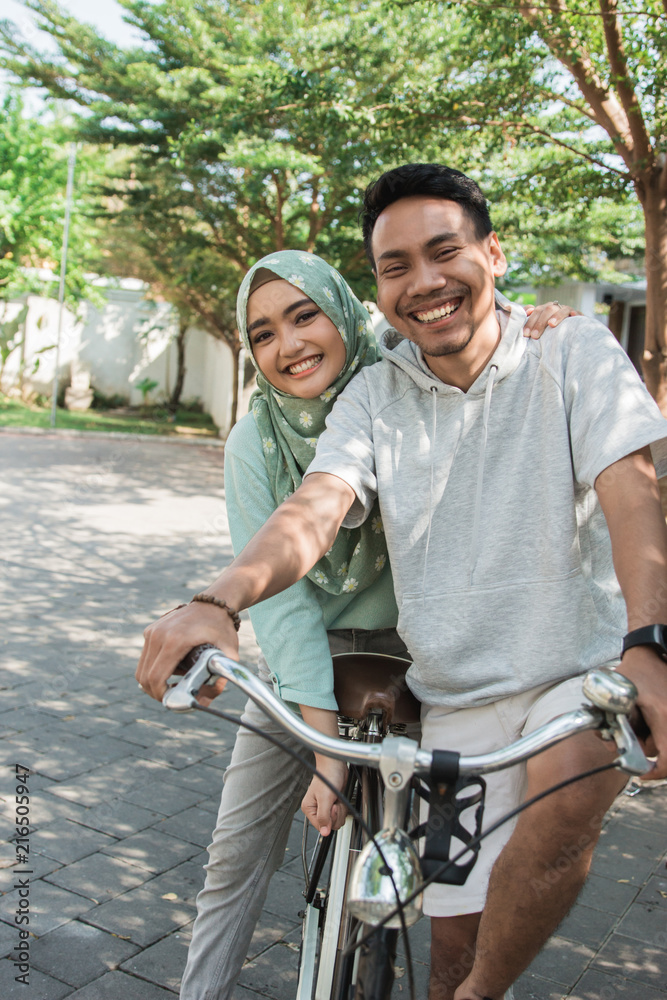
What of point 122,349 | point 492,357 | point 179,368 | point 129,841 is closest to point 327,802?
point 492,357

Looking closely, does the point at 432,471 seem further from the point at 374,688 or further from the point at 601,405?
the point at 374,688

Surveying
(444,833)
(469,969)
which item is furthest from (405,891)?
(469,969)

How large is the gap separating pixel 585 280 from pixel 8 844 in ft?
57.3

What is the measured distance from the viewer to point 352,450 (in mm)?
2070

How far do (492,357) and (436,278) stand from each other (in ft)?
0.73

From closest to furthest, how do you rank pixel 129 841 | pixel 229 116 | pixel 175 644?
pixel 175 644 → pixel 129 841 → pixel 229 116

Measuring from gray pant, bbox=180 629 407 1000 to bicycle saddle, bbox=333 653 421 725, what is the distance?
199mm

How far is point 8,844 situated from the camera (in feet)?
11.1

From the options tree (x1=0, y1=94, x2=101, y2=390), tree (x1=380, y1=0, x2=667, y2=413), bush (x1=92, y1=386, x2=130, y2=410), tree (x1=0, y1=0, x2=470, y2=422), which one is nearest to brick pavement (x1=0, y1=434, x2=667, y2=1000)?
tree (x1=380, y1=0, x2=667, y2=413)

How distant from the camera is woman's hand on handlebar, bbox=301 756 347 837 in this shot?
2.05 m

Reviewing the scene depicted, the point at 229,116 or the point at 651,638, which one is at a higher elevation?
the point at 229,116

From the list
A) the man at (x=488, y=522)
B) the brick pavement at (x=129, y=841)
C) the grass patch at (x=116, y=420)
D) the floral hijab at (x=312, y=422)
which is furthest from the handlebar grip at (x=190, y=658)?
the grass patch at (x=116, y=420)

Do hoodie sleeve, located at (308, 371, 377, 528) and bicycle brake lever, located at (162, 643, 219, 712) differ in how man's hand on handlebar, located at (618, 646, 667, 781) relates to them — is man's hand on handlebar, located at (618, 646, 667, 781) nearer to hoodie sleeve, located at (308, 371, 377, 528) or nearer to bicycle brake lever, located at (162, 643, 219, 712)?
bicycle brake lever, located at (162, 643, 219, 712)

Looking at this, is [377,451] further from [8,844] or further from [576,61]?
[576,61]
